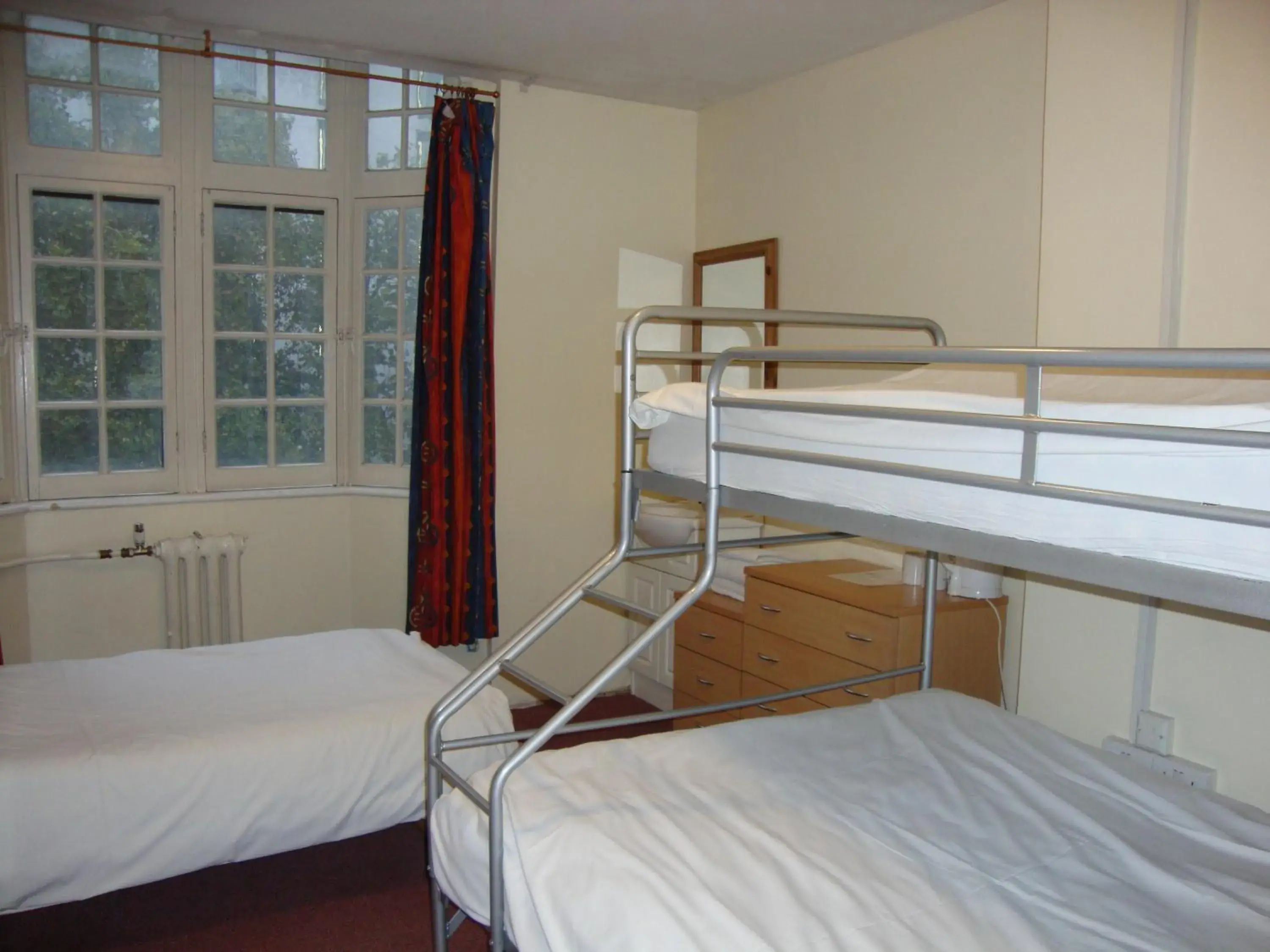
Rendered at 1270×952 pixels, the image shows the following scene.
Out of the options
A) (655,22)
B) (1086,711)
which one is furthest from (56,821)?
(655,22)

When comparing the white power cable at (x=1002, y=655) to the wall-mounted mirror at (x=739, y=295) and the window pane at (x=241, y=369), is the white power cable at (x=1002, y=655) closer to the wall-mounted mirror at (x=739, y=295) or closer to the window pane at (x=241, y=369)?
the wall-mounted mirror at (x=739, y=295)

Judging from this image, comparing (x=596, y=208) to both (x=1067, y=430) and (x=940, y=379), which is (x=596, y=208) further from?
(x=1067, y=430)

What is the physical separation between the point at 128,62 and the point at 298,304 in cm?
110

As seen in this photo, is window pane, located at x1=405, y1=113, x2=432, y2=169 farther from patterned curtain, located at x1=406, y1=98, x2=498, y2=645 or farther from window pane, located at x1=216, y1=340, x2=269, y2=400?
window pane, located at x1=216, y1=340, x2=269, y2=400

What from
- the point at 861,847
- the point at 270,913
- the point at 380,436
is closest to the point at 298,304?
the point at 380,436

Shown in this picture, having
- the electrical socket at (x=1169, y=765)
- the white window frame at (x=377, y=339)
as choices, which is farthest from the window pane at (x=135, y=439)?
the electrical socket at (x=1169, y=765)

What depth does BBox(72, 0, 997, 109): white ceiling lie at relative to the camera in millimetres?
3246

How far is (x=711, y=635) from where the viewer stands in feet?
12.1

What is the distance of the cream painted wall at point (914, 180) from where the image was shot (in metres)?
3.09

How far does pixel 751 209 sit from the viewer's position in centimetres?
428

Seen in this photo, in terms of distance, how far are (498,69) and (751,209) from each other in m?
1.18

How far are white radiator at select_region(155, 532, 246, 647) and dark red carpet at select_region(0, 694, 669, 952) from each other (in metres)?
1.25

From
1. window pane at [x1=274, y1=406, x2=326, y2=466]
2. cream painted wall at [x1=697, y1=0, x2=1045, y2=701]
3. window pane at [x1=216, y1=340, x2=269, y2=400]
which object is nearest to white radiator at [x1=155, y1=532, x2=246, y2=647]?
window pane at [x1=274, y1=406, x2=326, y2=466]

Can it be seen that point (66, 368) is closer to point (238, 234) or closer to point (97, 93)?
point (238, 234)
